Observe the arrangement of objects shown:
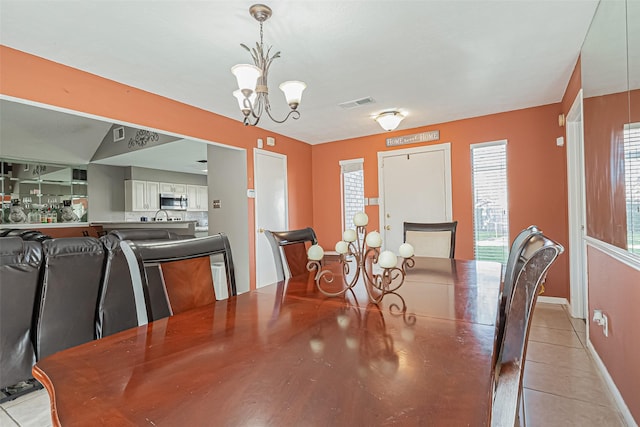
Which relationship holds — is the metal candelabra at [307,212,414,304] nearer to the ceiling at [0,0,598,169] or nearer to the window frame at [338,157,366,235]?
the ceiling at [0,0,598,169]

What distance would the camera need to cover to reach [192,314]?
120 cm

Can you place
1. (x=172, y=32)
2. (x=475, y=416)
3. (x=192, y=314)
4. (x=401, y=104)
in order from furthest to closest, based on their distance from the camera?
(x=401, y=104)
(x=172, y=32)
(x=192, y=314)
(x=475, y=416)

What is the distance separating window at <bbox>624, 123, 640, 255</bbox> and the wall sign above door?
3174mm

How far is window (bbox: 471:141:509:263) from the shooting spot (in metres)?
4.21

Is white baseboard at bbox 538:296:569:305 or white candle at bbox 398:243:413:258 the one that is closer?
white candle at bbox 398:243:413:258

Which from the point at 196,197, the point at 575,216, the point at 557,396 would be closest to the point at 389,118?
the point at 575,216

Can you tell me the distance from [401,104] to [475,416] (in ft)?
12.3

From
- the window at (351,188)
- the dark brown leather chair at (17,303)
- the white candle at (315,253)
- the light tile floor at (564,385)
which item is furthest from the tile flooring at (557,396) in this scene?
the window at (351,188)

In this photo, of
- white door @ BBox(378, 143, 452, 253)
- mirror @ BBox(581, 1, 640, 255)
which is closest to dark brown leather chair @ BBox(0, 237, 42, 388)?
mirror @ BBox(581, 1, 640, 255)

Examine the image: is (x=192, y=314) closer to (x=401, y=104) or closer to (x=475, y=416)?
(x=475, y=416)

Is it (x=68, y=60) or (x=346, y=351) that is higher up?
(x=68, y=60)

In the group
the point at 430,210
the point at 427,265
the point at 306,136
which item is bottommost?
the point at 427,265

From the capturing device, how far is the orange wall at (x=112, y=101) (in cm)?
244

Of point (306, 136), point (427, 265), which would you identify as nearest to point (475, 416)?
point (427, 265)
